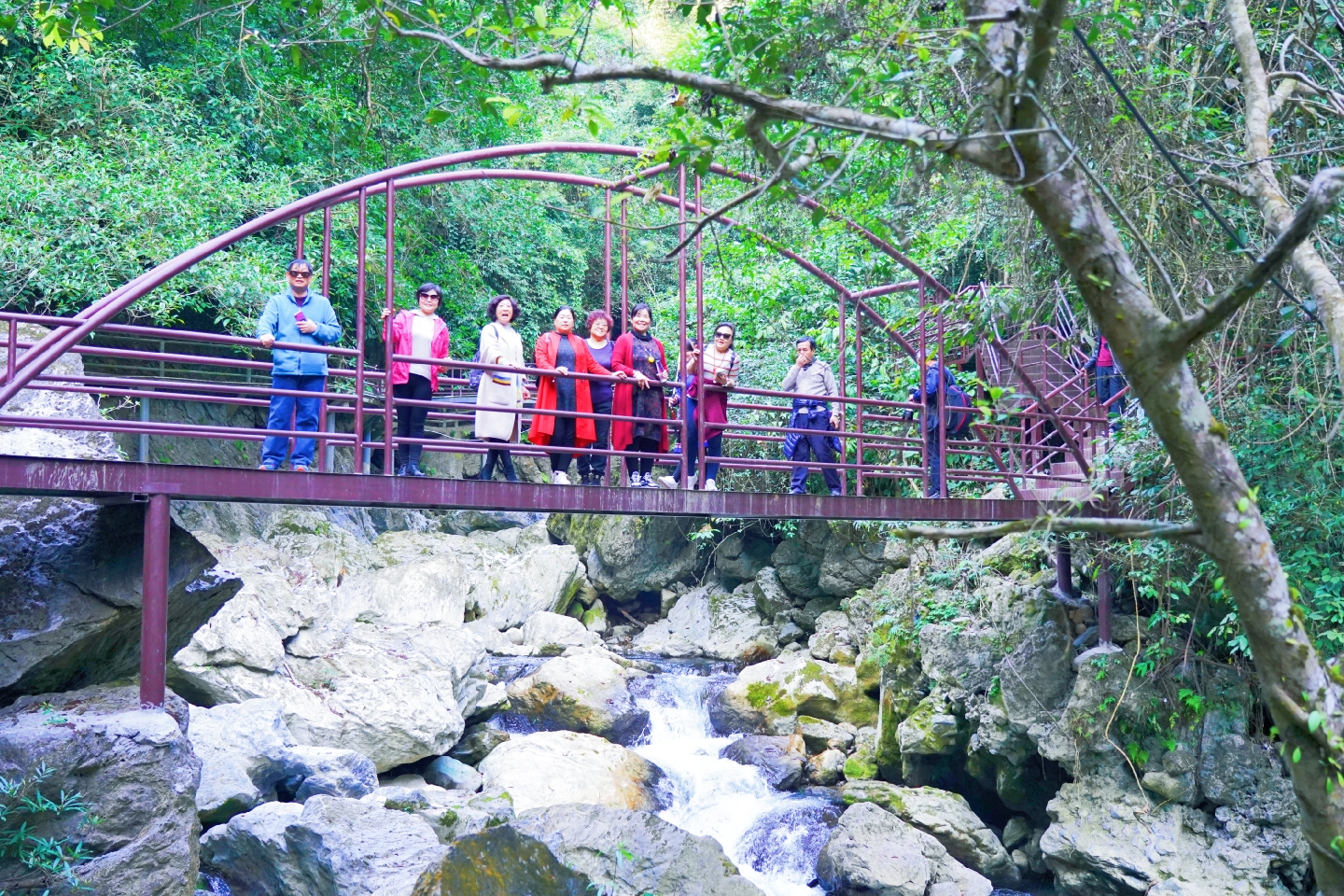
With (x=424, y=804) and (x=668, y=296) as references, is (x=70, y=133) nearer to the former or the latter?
(x=424, y=804)

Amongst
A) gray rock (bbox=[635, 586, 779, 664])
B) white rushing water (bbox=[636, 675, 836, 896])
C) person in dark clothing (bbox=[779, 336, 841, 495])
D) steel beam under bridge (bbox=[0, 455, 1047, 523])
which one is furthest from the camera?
gray rock (bbox=[635, 586, 779, 664])

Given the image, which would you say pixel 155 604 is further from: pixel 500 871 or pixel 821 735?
pixel 821 735

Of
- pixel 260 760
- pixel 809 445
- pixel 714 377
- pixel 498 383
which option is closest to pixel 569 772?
pixel 260 760

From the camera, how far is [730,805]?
38.4 ft

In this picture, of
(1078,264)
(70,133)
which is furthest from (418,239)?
(1078,264)

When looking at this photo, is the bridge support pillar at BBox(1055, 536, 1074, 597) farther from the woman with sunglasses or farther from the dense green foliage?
the woman with sunglasses

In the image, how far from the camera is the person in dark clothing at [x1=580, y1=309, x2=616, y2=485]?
848 cm

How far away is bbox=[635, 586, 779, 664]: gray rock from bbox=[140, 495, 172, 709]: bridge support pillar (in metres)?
11.5

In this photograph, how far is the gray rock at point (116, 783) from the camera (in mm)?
5746

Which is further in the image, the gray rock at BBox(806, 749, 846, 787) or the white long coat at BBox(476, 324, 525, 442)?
the gray rock at BBox(806, 749, 846, 787)

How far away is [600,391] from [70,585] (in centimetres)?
390

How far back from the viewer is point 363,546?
1800 cm

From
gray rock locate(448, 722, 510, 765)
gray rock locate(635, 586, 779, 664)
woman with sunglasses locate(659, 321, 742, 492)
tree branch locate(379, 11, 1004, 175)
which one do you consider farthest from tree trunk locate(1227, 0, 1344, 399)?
gray rock locate(635, 586, 779, 664)

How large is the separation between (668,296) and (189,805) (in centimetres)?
1560
